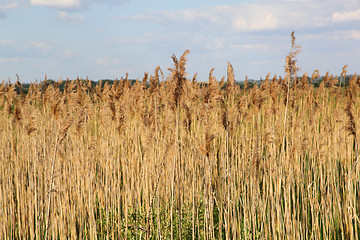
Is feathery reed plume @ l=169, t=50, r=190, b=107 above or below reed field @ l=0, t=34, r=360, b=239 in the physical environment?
above

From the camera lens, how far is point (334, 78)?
9.58 meters

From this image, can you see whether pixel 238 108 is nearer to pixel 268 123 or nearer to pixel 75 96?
pixel 268 123

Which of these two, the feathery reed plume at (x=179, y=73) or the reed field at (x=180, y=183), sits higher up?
the feathery reed plume at (x=179, y=73)

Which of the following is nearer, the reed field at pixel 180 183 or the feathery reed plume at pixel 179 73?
the feathery reed plume at pixel 179 73

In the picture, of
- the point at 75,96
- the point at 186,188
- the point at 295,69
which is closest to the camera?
the point at 295,69

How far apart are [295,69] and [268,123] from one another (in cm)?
334

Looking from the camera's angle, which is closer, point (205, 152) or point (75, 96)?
point (205, 152)

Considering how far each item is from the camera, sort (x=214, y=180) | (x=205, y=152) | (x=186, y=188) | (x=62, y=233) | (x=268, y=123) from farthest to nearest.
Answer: (x=268, y=123) → (x=214, y=180) → (x=186, y=188) → (x=62, y=233) → (x=205, y=152)

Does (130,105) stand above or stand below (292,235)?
above

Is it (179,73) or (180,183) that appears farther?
(180,183)

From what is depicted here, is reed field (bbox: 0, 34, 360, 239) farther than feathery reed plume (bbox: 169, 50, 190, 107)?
Yes

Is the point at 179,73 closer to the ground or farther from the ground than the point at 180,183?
farther from the ground

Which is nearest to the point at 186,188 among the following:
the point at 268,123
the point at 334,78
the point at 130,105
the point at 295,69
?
the point at 130,105

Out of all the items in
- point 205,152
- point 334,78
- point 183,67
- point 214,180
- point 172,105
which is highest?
point 334,78
